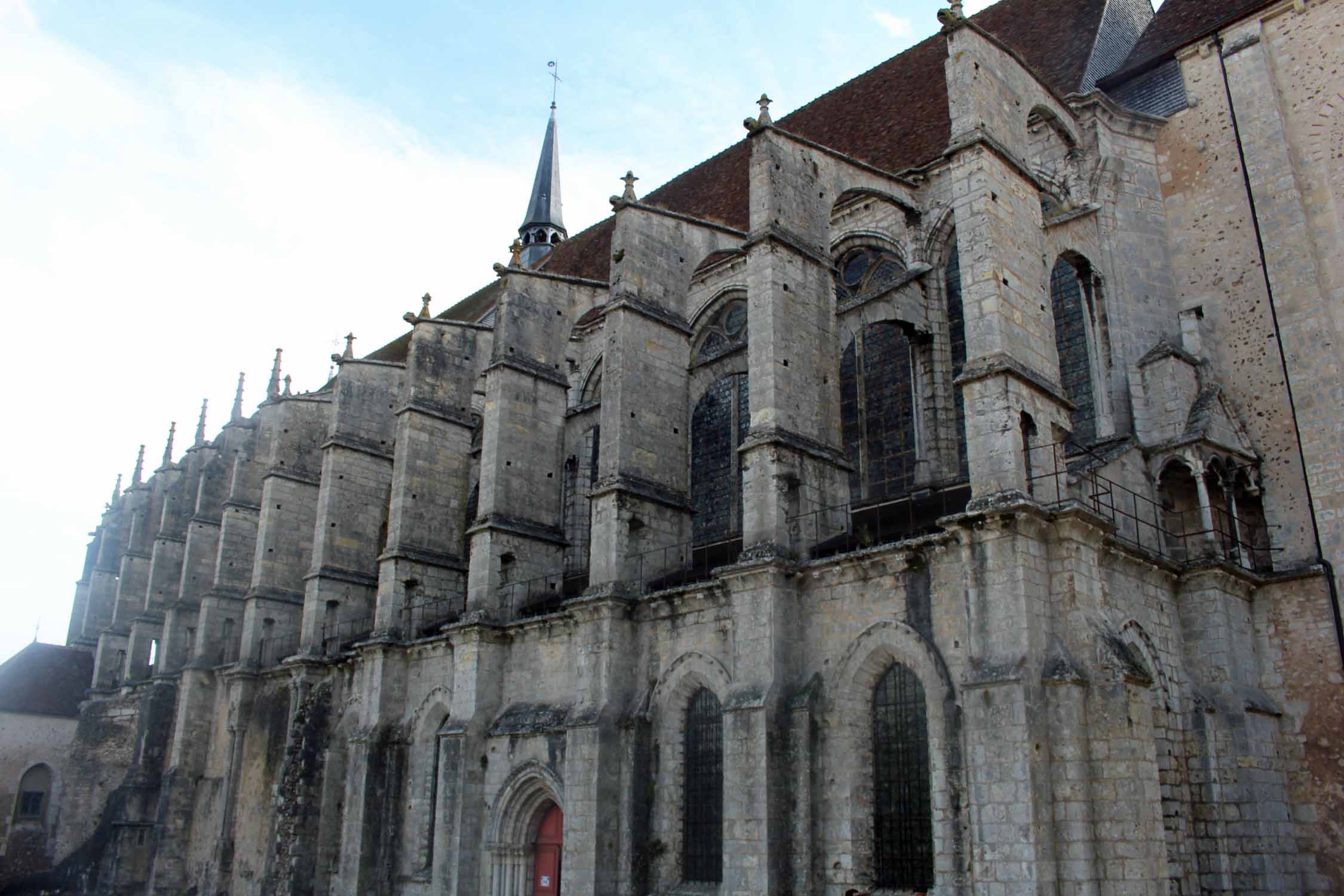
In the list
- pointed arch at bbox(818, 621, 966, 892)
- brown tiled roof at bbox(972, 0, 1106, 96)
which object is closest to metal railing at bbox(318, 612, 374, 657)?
pointed arch at bbox(818, 621, 966, 892)

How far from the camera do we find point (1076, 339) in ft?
47.3

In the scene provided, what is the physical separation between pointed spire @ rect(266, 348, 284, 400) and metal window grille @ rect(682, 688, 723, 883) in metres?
14.8

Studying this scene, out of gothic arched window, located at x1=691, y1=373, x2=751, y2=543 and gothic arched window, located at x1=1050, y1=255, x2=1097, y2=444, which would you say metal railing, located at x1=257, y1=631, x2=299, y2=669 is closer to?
gothic arched window, located at x1=691, y1=373, x2=751, y2=543

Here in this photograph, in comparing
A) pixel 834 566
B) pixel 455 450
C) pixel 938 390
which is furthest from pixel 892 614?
pixel 455 450

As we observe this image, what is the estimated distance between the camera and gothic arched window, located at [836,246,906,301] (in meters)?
17.2

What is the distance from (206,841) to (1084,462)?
1874 cm

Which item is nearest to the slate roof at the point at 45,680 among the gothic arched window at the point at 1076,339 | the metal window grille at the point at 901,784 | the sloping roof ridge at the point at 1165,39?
the metal window grille at the point at 901,784

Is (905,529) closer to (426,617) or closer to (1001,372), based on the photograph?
(1001,372)

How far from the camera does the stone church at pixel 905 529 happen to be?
11.0m

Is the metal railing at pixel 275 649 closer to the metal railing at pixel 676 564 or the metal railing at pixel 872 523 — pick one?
the metal railing at pixel 676 564

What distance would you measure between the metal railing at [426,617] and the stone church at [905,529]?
9 centimetres

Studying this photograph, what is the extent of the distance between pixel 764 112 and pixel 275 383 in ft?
50.3

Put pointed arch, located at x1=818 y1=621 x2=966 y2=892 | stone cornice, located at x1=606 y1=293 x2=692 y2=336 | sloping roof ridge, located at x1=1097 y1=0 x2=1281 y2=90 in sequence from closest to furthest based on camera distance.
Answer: pointed arch, located at x1=818 y1=621 x2=966 y2=892, sloping roof ridge, located at x1=1097 y1=0 x2=1281 y2=90, stone cornice, located at x1=606 y1=293 x2=692 y2=336

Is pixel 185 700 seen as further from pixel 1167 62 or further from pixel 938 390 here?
pixel 1167 62
